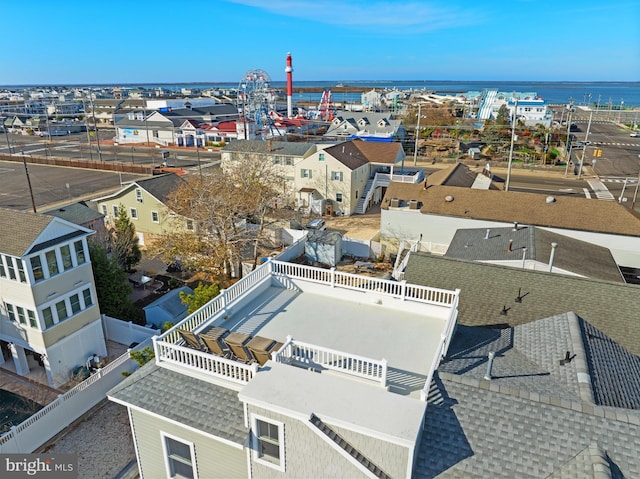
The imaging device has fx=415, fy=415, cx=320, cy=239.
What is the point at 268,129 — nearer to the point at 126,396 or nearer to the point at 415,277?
the point at 415,277

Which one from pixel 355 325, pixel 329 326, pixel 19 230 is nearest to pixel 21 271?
pixel 19 230


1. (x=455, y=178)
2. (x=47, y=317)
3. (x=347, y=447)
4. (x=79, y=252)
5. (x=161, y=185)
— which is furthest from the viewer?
(x=455, y=178)

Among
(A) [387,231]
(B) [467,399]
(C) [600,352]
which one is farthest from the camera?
(A) [387,231]

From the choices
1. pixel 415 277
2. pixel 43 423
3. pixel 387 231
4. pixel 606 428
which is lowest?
pixel 43 423

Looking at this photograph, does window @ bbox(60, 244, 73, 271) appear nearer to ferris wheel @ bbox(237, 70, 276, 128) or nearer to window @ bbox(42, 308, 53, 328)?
window @ bbox(42, 308, 53, 328)

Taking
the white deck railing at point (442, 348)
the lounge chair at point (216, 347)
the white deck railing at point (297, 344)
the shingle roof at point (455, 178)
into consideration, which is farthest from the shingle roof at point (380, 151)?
the lounge chair at point (216, 347)

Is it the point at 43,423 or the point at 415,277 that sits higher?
the point at 415,277

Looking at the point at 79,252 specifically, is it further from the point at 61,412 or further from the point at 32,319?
the point at 61,412

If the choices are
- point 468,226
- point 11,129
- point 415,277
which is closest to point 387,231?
point 468,226
